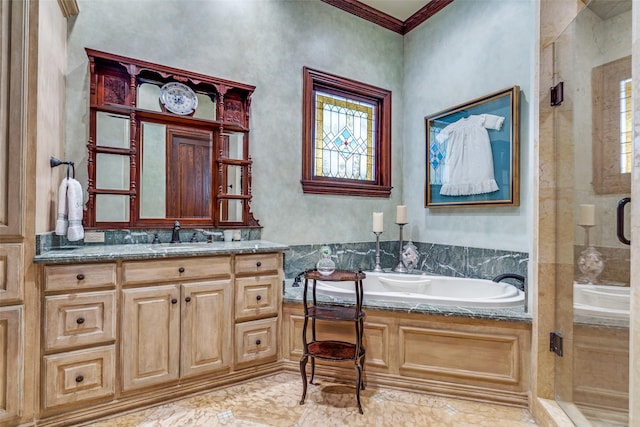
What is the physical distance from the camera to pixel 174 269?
2.03 meters

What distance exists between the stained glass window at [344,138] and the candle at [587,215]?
79.6 inches

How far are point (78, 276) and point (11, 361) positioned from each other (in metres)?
0.47

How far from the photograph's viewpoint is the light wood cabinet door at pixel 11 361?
161cm

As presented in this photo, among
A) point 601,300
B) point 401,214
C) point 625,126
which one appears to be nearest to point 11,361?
point 601,300

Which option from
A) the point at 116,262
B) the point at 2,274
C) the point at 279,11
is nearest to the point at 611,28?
the point at 279,11

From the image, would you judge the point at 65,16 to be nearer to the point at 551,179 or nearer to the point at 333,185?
the point at 333,185

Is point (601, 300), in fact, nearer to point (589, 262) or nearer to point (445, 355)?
point (589, 262)

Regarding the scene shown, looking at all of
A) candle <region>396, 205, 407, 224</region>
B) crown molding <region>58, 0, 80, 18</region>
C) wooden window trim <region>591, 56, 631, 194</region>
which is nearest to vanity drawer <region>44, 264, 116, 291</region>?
crown molding <region>58, 0, 80, 18</region>

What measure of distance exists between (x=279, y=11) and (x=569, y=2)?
7.15ft

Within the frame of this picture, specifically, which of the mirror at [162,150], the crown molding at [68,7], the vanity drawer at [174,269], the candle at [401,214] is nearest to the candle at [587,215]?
the candle at [401,214]

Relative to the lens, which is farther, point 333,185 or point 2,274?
point 333,185

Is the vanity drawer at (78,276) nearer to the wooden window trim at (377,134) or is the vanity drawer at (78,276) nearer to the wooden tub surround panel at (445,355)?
the wooden tub surround panel at (445,355)

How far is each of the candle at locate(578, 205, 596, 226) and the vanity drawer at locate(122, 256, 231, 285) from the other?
80.4 inches

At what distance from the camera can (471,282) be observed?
2734mm
